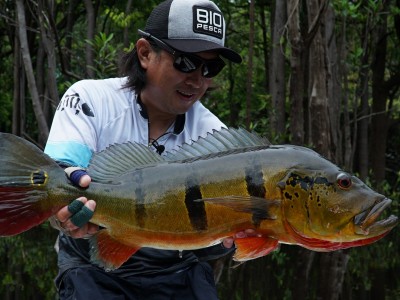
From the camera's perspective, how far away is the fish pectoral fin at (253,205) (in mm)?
2785

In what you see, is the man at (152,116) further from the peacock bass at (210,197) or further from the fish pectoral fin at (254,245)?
the fish pectoral fin at (254,245)

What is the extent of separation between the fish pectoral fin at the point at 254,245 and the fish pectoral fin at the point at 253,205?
127 millimetres

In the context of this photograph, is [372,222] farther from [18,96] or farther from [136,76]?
[18,96]

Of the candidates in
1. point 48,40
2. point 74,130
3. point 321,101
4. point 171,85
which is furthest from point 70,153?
point 48,40

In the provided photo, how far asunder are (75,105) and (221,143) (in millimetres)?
924

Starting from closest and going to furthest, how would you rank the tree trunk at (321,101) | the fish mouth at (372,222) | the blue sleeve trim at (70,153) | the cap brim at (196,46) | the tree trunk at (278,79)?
the fish mouth at (372,222) < the blue sleeve trim at (70,153) < the cap brim at (196,46) < the tree trunk at (321,101) < the tree trunk at (278,79)

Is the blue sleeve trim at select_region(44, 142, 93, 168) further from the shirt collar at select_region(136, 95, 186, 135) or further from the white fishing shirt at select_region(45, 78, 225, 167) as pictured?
the shirt collar at select_region(136, 95, 186, 135)

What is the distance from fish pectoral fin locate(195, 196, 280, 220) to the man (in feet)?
2.94

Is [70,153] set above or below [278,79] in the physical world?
above

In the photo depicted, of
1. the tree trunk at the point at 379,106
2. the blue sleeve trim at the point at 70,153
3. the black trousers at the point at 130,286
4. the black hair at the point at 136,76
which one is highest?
the black hair at the point at 136,76

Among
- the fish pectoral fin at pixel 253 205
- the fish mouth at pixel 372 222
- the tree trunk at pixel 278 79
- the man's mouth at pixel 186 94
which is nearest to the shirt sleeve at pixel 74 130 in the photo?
the man's mouth at pixel 186 94

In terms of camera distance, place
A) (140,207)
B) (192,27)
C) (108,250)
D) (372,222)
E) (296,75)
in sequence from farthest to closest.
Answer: (296,75) < (192,27) < (108,250) < (140,207) < (372,222)

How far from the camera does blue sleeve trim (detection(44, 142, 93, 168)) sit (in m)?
3.31

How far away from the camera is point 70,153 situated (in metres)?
3.35
